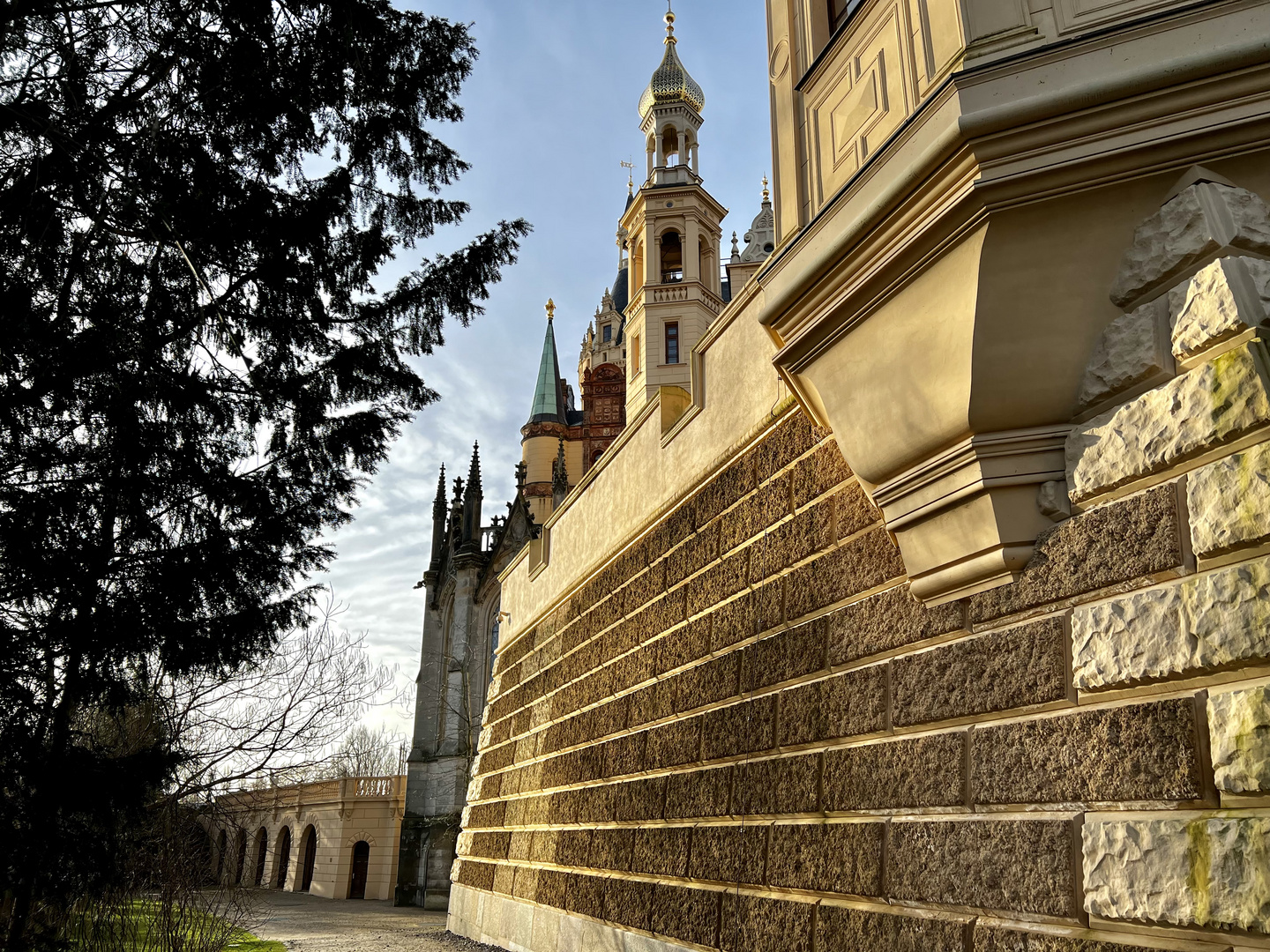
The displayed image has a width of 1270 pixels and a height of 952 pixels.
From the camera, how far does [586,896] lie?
7.38m

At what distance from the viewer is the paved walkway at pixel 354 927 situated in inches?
516

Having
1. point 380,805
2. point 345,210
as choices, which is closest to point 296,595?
point 345,210

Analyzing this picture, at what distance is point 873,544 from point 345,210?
5679mm

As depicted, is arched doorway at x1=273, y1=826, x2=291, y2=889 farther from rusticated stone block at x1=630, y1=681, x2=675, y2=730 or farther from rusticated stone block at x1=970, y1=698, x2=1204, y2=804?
rusticated stone block at x1=970, y1=698, x2=1204, y2=804

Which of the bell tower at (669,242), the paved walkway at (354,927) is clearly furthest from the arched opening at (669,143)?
the paved walkway at (354,927)

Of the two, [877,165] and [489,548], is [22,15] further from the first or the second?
[489,548]

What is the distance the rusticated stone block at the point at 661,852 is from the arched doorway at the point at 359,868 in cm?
3257

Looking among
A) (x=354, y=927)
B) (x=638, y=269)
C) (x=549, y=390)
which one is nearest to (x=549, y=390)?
(x=549, y=390)

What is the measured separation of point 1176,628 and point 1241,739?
1.18 ft

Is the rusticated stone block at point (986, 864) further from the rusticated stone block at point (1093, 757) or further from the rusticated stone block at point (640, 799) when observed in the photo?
the rusticated stone block at point (640, 799)

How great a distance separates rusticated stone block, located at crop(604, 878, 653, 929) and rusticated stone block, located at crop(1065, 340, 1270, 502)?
170 inches

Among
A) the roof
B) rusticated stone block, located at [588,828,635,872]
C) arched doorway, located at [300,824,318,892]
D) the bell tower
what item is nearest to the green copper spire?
the roof

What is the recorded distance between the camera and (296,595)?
25.7 ft

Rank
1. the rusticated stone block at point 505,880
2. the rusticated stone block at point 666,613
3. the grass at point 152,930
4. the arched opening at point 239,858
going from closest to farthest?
the rusticated stone block at point 666,613 < the grass at point 152,930 < the rusticated stone block at point 505,880 < the arched opening at point 239,858
